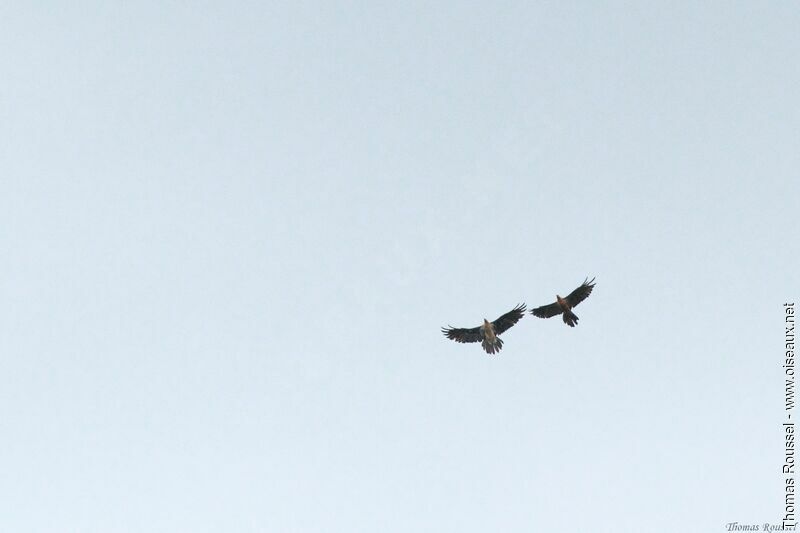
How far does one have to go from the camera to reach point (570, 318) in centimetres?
5166

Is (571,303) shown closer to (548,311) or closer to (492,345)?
(548,311)

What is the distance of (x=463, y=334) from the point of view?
5478 centimetres

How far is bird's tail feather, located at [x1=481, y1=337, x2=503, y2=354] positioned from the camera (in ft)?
177

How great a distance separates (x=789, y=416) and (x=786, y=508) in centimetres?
533

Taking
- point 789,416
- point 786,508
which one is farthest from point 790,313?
point 786,508

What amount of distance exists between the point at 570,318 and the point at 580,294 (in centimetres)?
149

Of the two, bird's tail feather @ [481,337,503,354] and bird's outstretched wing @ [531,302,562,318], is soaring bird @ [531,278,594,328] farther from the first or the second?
bird's tail feather @ [481,337,503,354]

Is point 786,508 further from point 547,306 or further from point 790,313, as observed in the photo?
point 547,306

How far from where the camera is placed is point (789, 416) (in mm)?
52000

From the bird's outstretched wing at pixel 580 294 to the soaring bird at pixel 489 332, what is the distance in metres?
2.91

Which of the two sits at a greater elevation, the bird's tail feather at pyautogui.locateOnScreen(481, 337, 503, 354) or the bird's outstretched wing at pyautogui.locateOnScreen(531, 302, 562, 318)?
the bird's outstretched wing at pyautogui.locateOnScreen(531, 302, 562, 318)

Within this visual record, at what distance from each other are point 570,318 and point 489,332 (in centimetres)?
492

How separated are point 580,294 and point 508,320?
457 cm

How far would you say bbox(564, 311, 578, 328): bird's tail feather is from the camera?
5153 cm
